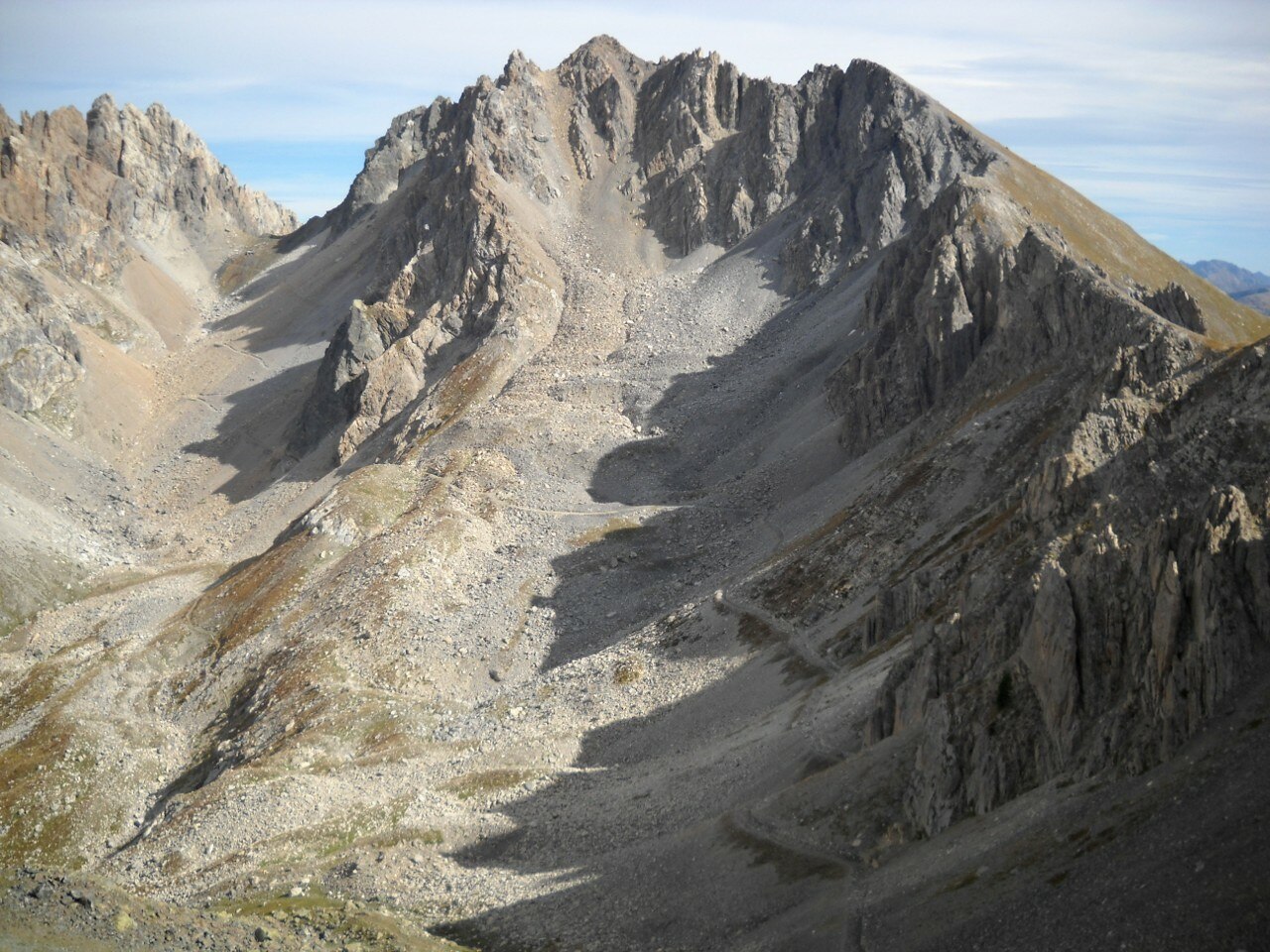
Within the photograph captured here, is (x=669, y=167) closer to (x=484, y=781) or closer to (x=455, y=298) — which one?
(x=455, y=298)

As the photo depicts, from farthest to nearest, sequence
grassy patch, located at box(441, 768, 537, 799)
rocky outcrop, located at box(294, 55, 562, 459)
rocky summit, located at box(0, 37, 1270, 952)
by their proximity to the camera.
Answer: rocky outcrop, located at box(294, 55, 562, 459) < grassy patch, located at box(441, 768, 537, 799) < rocky summit, located at box(0, 37, 1270, 952)

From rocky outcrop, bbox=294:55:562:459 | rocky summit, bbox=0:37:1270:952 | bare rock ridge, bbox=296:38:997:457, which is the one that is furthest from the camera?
bare rock ridge, bbox=296:38:997:457

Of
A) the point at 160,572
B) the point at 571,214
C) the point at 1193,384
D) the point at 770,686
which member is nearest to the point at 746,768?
the point at 770,686

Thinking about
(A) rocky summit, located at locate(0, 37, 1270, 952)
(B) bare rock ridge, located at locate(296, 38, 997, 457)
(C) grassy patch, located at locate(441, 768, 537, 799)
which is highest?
(B) bare rock ridge, located at locate(296, 38, 997, 457)

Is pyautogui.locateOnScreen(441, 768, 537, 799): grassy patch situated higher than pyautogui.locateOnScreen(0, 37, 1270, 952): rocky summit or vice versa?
pyautogui.locateOnScreen(0, 37, 1270, 952): rocky summit

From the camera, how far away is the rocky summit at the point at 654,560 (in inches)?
1516

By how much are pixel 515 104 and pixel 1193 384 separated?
132m

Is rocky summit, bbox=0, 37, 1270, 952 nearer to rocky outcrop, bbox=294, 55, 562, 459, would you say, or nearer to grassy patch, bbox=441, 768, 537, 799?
grassy patch, bbox=441, 768, 537, 799

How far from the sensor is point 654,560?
96.8 metres

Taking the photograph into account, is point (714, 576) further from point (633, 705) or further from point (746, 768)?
point (746, 768)

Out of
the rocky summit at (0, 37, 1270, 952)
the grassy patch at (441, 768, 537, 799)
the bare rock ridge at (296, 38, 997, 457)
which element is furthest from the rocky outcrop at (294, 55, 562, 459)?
the grassy patch at (441, 768, 537, 799)

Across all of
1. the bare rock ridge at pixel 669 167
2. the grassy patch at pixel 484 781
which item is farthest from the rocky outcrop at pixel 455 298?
the grassy patch at pixel 484 781

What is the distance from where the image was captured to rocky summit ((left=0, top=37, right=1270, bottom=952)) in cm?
3850

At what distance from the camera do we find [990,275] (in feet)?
320
